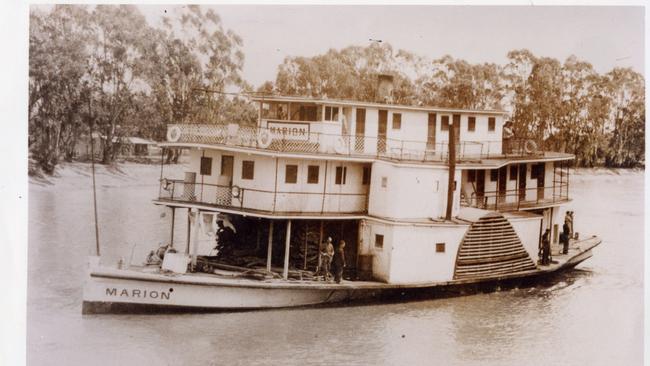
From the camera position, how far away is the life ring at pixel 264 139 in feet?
46.1

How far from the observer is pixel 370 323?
535 inches

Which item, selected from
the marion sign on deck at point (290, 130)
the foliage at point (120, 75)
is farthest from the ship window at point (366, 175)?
the foliage at point (120, 75)

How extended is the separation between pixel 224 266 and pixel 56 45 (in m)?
5.25

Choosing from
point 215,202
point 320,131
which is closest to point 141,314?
point 215,202

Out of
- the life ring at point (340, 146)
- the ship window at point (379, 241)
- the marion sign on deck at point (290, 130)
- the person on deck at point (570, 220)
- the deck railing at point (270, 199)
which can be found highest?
the marion sign on deck at point (290, 130)

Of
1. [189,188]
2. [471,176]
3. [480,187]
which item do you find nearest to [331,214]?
[189,188]

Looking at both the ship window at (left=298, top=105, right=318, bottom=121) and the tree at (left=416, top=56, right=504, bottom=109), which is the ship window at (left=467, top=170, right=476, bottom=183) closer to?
the tree at (left=416, top=56, right=504, bottom=109)

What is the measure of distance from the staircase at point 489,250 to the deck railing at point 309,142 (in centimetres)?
161

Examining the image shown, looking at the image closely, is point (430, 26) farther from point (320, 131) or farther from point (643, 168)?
point (643, 168)

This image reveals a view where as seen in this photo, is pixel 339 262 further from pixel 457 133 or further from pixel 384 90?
pixel 457 133

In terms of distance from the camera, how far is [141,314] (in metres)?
13.4

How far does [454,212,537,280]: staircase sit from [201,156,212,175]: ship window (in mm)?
5165

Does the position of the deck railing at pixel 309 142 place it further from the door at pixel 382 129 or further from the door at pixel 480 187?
the door at pixel 480 187

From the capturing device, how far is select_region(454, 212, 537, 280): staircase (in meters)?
15.0
